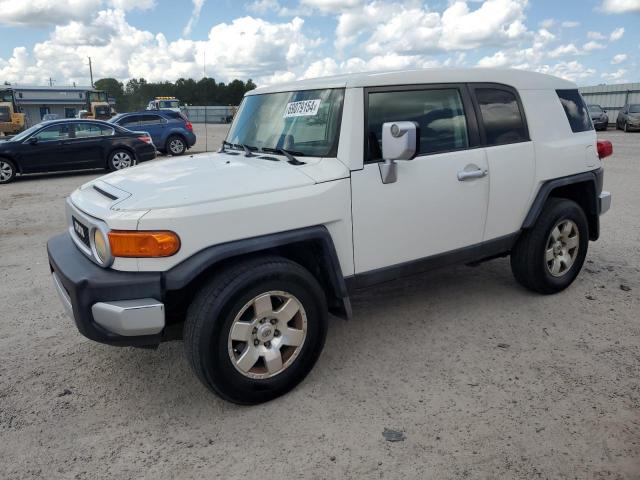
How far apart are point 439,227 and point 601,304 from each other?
1.78 meters

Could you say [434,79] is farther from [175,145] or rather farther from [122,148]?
[175,145]

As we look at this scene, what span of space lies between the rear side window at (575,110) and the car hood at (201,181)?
2584 mm

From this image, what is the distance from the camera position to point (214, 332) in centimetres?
272

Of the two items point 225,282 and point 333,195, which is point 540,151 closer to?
point 333,195

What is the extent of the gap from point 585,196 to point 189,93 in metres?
106

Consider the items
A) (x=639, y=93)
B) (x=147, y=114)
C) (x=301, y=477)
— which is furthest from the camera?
(x=639, y=93)

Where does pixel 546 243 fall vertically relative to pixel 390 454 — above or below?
above

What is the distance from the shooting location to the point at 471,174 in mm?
3645

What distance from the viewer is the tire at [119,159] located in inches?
520

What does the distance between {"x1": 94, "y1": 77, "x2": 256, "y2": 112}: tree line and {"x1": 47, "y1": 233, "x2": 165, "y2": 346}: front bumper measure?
314ft

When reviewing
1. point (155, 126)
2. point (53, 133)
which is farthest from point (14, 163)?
point (155, 126)

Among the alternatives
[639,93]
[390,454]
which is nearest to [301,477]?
[390,454]

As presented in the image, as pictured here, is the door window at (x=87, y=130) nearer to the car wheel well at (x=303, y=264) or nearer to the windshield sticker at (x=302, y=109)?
the windshield sticker at (x=302, y=109)

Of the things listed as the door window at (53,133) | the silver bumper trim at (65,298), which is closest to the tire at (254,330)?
the silver bumper trim at (65,298)
